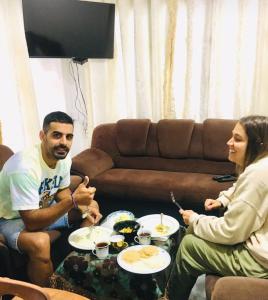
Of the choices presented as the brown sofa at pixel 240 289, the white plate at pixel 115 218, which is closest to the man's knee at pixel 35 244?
the white plate at pixel 115 218

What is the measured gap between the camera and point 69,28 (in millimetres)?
3166

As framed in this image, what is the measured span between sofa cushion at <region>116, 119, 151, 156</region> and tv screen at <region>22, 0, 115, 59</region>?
0.83m

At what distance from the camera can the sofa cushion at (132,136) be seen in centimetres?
318

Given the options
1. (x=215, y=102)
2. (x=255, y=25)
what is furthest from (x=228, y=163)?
(x=255, y=25)

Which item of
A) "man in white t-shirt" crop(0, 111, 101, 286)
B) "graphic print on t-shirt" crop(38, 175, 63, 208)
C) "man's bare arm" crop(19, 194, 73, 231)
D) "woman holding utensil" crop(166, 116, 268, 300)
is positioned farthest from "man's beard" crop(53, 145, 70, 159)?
"woman holding utensil" crop(166, 116, 268, 300)

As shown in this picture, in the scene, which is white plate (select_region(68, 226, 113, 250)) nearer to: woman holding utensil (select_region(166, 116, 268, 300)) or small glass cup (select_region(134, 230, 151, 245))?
small glass cup (select_region(134, 230, 151, 245))

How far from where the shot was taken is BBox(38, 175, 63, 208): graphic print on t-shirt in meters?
1.89

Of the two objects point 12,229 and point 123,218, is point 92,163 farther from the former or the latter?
point 12,229

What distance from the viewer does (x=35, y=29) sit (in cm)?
295

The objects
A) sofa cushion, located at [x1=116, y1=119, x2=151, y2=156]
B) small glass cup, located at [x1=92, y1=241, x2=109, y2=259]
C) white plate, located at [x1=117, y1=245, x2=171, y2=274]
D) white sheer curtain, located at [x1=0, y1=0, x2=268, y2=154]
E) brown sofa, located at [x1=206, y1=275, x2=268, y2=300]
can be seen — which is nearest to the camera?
brown sofa, located at [x1=206, y1=275, x2=268, y2=300]

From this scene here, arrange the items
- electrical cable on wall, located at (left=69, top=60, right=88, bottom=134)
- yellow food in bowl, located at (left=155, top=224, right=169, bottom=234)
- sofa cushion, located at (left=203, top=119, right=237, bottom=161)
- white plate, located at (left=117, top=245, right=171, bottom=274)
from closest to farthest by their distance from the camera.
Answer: white plate, located at (left=117, top=245, right=171, bottom=274) < yellow food in bowl, located at (left=155, top=224, right=169, bottom=234) < sofa cushion, located at (left=203, top=119, right=237, bottom=161) < electrical cable on wall, located at (left=69, top=60, right=88, bottom=134)

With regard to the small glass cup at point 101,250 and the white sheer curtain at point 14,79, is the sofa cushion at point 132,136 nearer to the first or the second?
the white sheer curtain at point 14,79

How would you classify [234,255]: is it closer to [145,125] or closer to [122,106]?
[145,125]

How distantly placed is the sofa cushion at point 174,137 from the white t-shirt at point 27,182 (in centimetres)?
133
